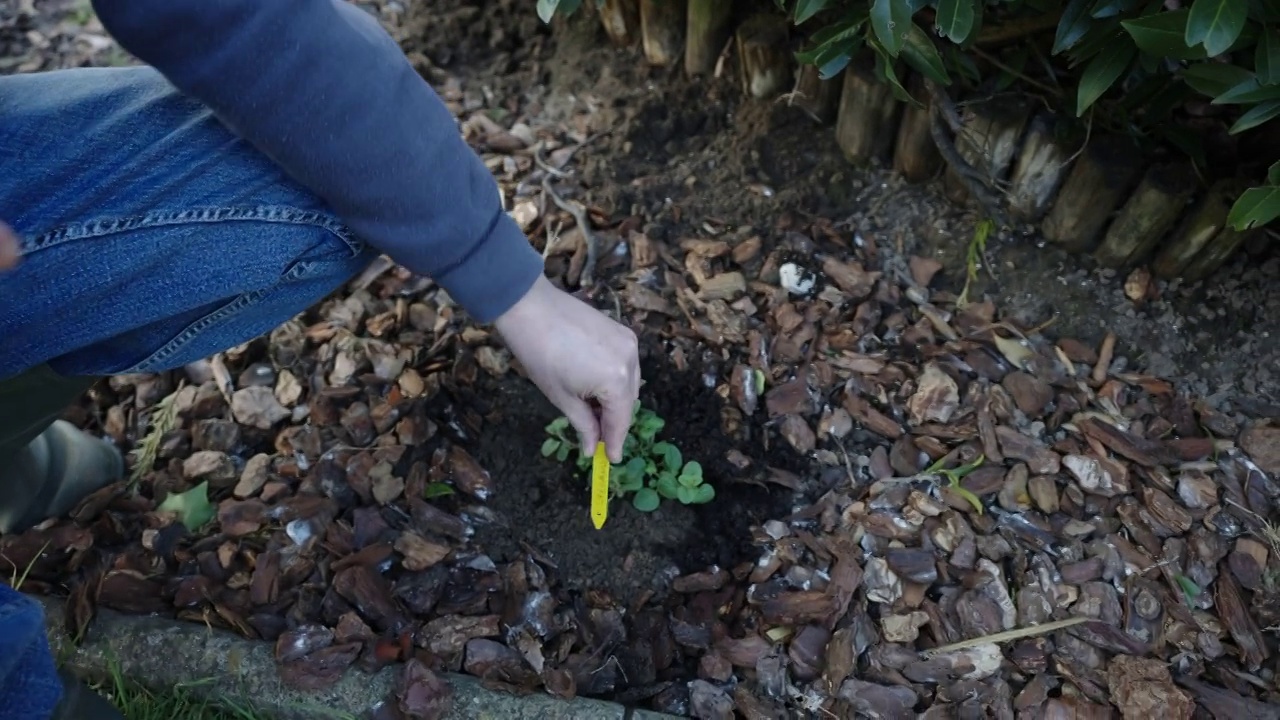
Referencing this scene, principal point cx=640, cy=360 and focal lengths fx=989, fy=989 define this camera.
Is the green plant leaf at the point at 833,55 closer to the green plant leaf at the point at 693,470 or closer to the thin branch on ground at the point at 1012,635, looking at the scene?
the green plant leaf at the point at 693,470

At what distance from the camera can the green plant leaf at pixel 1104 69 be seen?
5.65 feet

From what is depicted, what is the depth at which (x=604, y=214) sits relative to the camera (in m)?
2.31

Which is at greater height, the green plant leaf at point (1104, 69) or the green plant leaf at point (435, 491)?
the green plant leaf at point (1104, 69)

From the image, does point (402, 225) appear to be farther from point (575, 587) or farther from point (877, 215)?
point (877, 215)

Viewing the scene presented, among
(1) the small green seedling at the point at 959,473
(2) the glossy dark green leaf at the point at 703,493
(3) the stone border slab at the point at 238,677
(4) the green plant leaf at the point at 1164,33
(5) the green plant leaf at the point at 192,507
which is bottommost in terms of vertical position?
(3) the stone border slab at the point at 238,677

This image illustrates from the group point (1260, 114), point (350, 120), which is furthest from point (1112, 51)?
point (350, 120)

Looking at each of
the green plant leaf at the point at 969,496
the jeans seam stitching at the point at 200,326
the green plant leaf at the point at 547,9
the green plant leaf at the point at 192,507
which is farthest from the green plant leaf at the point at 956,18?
the green plant leaf at the point at 192,507

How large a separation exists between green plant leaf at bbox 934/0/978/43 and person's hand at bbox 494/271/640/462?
0.79m

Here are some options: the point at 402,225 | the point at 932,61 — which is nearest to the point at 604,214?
the point at 932,61

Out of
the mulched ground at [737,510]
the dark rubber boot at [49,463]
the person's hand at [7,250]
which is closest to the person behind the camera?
the person's hand at [7,250]

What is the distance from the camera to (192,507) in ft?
6.42

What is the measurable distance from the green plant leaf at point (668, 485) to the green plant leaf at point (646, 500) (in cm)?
2

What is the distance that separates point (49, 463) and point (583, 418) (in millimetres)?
1147

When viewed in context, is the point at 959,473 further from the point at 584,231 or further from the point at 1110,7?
the point at 584,231
